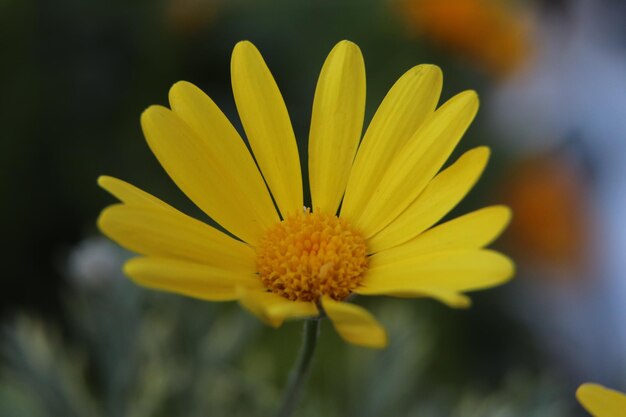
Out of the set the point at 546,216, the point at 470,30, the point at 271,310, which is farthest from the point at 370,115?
the point at 271,310

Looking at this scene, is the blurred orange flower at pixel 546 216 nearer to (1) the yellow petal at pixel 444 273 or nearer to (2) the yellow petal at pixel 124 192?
(1) the yellow petal at pixel 444 273

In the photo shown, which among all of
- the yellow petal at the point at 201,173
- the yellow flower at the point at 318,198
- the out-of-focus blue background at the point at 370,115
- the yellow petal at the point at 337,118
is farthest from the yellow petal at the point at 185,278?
the out-of-focus blue background at the point at 370,115

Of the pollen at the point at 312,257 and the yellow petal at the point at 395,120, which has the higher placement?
the yellow petal at the point at 395,120

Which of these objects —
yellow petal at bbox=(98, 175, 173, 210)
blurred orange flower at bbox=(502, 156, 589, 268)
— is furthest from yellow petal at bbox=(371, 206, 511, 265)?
blurred orange flower at bbox=(502, 156, 589, 268)

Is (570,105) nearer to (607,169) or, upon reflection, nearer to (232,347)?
(607,169)

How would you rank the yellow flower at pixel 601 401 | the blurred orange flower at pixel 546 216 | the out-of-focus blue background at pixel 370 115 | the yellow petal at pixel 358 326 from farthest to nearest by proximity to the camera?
the blurred orange flower at pixel 546 216
the out-of-focus blue background at pixel 370 115
the yellow flower at pixel 601 401
the yellow petal at pixel 358 326

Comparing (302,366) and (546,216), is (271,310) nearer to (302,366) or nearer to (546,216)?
(302,366)
